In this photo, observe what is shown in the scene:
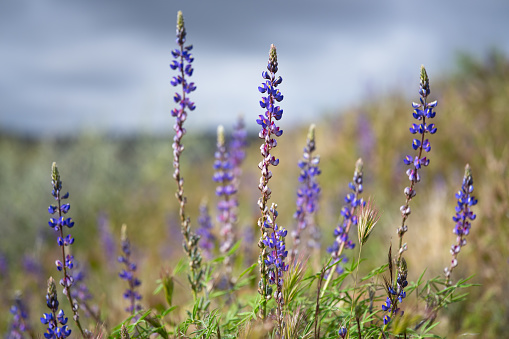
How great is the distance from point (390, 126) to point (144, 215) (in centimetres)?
592

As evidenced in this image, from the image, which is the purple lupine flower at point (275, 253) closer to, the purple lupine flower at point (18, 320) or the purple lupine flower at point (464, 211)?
the purple lupine flower at point (464, 211)

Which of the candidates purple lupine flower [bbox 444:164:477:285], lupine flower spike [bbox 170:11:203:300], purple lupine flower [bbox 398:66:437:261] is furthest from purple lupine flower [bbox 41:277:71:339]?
purple lupine flower [bbox 444:164:477:285]

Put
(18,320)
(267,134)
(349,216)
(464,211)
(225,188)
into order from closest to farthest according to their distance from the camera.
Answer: (267,134)
(464,211)
(349,216)
(18,320)
(225,188)

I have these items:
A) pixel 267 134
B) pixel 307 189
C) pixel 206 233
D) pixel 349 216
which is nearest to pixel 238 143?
pixel 206 233

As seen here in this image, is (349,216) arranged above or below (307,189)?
below

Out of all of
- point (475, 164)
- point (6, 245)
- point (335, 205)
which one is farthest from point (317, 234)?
point (6, 245)

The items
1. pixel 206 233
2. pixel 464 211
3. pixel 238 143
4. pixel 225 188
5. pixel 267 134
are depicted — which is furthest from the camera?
pixel 238 143

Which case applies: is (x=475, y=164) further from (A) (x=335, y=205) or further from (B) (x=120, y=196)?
(B) (x=120, y=196)

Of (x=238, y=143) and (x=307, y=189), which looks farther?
(x=238, y=143)

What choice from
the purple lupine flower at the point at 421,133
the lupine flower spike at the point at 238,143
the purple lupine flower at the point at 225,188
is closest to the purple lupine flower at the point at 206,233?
the purple lupine flower at the point at 225,188

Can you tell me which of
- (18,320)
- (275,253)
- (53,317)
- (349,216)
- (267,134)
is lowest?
(18,320)

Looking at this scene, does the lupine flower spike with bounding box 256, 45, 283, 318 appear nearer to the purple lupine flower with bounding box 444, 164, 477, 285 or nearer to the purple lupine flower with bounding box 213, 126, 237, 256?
the purple lupine flower with bounding box 444, 164, 477, 285

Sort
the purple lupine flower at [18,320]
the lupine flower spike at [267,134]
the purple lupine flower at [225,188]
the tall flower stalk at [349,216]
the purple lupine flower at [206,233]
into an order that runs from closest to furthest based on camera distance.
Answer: the lupine flower spike at [267,134] → the tall flower stalk at [349,216] → the purple lupine flower at [18,320] → the purple lupine flower at [225,188] → the purple lupine flower at [206,233]

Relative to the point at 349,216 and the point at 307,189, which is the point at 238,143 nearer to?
the point at 307,189
